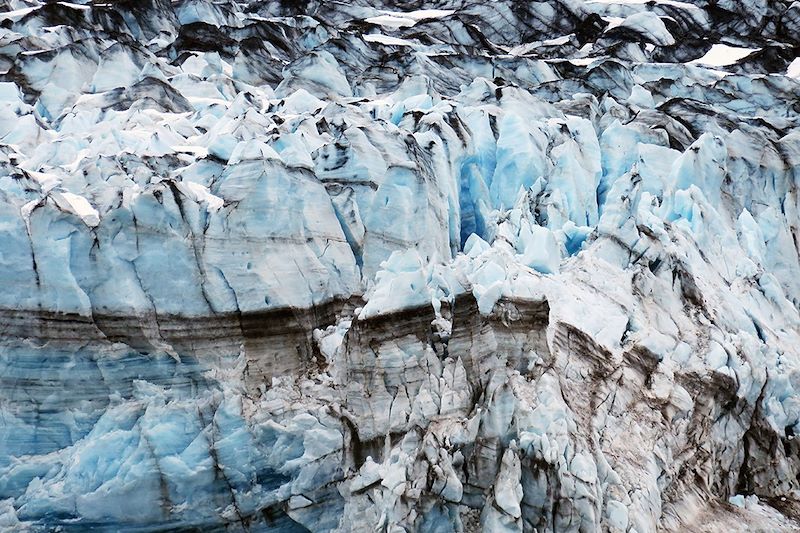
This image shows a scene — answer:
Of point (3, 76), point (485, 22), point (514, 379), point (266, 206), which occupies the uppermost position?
point (266, 206)

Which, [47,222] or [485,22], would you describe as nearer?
[47,222]

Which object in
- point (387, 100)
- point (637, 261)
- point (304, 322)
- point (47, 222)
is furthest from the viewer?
point (387, 100)

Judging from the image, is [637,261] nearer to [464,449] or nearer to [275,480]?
[464,449]

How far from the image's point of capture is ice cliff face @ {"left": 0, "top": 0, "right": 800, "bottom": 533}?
311 inches

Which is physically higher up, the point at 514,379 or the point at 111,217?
the point at 111,217

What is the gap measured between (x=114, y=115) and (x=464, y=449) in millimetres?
9545

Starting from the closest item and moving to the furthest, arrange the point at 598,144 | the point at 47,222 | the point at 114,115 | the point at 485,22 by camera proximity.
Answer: the point at 47,222
the point at 114,115
the point at 598,144
the point at 485,22

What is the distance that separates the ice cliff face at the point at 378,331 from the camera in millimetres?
7891

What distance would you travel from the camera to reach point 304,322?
29.0ft

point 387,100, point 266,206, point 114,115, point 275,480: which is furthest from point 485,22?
point 275,480

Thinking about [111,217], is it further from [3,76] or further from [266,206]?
[3,76]

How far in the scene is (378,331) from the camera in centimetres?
842

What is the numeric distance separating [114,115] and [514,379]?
371 inches

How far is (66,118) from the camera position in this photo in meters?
13.6
